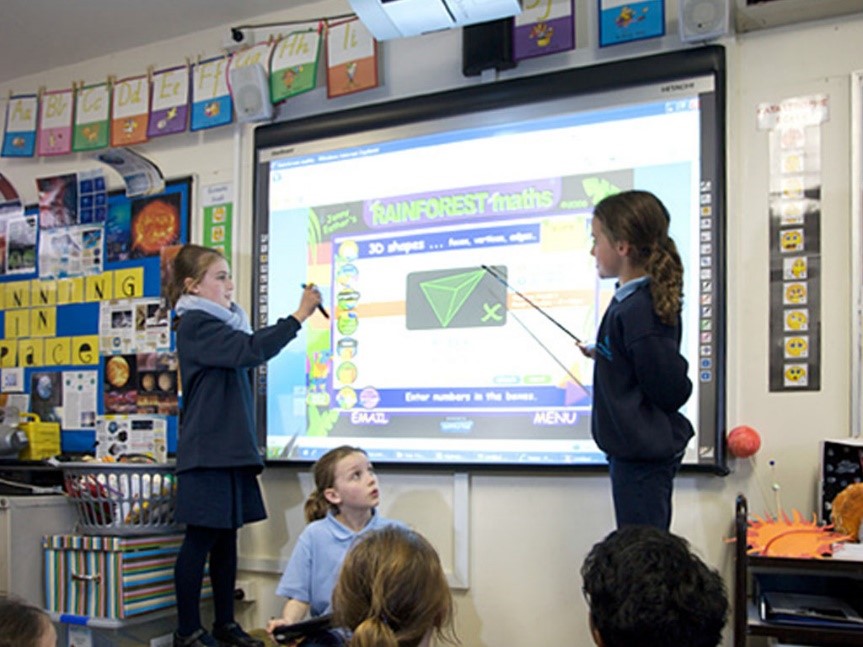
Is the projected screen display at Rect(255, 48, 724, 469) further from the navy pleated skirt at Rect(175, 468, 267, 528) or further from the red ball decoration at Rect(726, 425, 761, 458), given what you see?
the navy pleated skirt at Rect(175, 468, 267, 528)

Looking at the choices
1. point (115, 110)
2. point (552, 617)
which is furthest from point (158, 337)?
point (552, 617)

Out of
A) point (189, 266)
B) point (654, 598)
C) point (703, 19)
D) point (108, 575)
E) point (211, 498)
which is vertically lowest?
point (108, 575)

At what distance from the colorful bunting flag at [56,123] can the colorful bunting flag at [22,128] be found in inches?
Answer: 1.3

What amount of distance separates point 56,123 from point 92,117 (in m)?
0.18

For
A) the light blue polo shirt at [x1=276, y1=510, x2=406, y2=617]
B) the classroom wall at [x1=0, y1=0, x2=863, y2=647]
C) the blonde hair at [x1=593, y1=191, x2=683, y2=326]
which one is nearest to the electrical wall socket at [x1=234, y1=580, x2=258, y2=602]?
the classroom wall at [x1=0, y1=0, x2=863, y2=647]

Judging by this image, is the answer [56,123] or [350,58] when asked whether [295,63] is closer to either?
[350,58]

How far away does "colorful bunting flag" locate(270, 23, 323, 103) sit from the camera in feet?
8.30

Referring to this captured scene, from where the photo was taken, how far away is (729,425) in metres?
1.99

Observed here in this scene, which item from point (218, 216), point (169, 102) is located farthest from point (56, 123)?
point (218, 216)

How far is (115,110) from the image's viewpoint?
9.66 feet

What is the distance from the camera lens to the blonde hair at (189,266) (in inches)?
88.7

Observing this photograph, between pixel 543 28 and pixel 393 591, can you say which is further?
pixel 543 28

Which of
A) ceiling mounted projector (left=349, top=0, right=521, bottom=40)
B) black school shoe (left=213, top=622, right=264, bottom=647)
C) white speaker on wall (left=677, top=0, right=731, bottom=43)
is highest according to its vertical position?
ceiling mounted projector (left=349, top=0, right=521, bottom=40)

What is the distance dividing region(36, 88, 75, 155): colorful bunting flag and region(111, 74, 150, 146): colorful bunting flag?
0.71 ft
